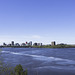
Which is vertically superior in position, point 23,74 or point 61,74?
point 23,74

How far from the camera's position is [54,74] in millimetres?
24344

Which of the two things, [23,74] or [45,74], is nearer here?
[23,74]

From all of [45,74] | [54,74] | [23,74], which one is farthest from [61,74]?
[23,74]

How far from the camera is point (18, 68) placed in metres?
13.9

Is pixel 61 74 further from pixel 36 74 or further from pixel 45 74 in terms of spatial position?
pixel 36 74

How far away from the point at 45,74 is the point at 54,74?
2.00 meters

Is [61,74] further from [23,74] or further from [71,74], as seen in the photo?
[23,74]

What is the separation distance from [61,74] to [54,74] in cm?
155

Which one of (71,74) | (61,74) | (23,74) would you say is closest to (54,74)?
(61,74)

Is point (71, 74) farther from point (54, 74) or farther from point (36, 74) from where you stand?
point (36, 74)

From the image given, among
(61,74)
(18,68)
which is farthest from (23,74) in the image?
(61,74)

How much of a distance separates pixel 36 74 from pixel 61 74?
5556mm

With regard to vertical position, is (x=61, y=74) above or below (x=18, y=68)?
below

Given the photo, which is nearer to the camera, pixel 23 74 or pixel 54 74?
pixel 23 74
